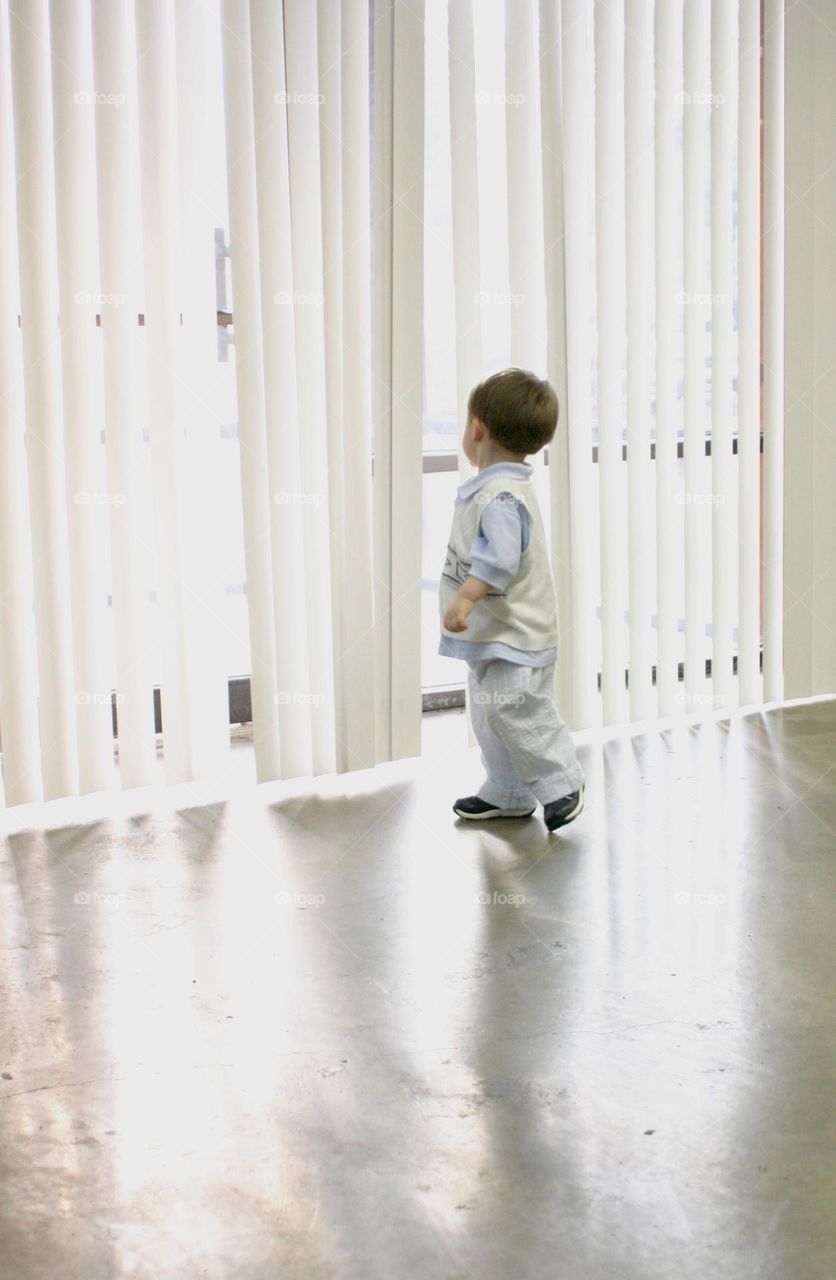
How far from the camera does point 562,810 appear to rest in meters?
3.40

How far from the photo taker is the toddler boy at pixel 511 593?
3.29m

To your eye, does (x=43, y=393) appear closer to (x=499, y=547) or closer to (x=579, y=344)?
(x=499, y=547)

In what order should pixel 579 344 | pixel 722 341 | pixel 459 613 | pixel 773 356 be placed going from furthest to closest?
pixel 773 356 → pixel 722 341 → pixel 579 344 → pixel 459 613

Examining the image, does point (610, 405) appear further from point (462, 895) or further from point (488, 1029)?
point (488, 1029)

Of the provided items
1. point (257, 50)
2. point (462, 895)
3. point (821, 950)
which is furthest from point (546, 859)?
point (257, 50)

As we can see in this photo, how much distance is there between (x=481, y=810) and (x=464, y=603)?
608mm

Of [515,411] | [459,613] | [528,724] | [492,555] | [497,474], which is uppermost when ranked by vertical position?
[515,411]

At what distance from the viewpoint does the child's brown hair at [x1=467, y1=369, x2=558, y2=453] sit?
3318 mm

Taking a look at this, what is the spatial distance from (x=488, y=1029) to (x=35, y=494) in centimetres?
180

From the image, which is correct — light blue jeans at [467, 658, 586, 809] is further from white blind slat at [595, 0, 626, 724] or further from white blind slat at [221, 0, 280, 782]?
white blind slat at [595, 0, 626, 724]

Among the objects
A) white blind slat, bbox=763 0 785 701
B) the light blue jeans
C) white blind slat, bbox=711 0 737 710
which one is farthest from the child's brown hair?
white blind slat, bbox=763 0 785 701

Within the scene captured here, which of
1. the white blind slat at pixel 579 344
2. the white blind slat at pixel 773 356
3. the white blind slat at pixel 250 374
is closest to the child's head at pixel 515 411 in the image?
the white blind slat at pixel 250 374

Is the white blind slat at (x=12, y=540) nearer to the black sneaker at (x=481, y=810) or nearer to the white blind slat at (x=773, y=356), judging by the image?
the black sneaker at (x=481, y=810)

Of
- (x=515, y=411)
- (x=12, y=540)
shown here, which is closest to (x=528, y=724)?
(x=515, y=411)
